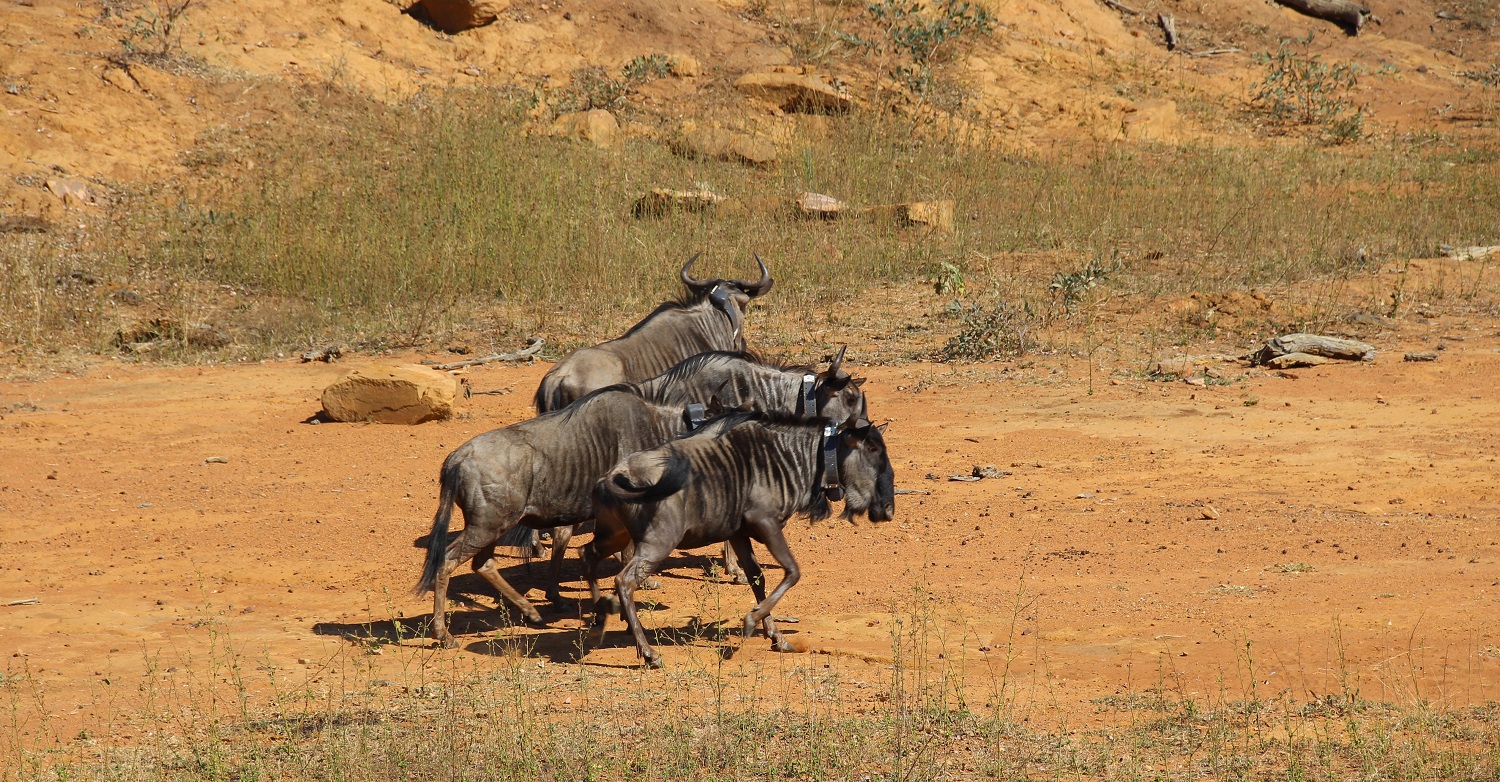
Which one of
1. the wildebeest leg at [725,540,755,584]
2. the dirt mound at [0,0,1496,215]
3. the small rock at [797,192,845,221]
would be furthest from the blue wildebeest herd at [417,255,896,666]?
the dirt mound at [0,0,1496,215]

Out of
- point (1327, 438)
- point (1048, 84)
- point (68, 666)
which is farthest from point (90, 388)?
point (1048, 84)

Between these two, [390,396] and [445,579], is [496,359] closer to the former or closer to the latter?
[390,396]

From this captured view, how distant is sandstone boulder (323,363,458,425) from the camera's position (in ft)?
37.1

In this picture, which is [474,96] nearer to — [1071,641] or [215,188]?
[215,188]

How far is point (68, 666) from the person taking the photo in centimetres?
628

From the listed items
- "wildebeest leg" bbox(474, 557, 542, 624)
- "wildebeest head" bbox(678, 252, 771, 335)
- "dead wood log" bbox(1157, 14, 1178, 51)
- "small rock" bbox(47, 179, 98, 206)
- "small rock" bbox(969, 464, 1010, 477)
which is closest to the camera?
"wildebeest leg" bbox(474, 557, 542, 624)

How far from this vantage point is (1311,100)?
25.8m

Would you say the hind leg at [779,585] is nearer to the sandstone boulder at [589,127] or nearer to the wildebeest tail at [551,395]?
the wildebeest tail at [551,395]

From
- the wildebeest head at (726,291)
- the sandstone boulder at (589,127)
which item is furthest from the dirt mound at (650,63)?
the wildebeest head at (726,291)

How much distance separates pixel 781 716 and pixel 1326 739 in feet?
6.64

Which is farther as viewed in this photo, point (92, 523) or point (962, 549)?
point (92, 523)

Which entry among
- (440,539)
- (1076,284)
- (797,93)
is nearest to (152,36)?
(797,93)

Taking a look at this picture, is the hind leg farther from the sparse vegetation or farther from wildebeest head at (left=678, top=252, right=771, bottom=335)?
the sparse vegetation

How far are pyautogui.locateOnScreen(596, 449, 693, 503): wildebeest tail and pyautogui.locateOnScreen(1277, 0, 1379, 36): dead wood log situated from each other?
2988cm
